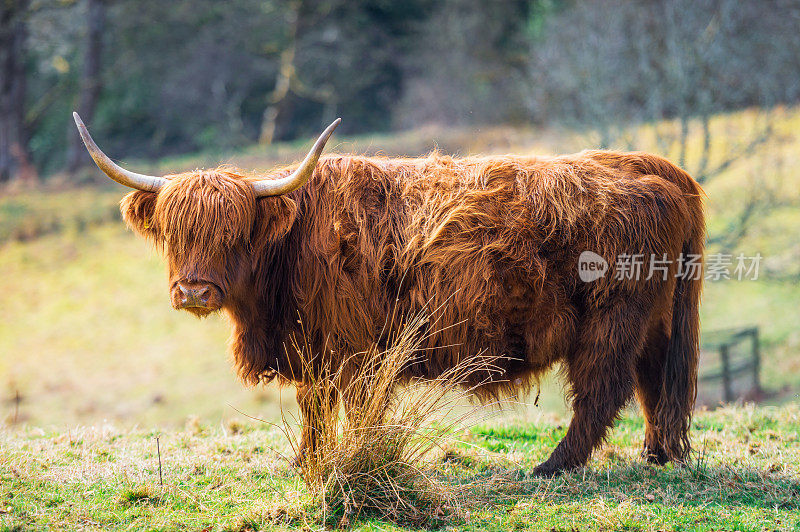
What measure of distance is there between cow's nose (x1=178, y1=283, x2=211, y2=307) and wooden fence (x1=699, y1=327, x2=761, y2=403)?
8.06 m

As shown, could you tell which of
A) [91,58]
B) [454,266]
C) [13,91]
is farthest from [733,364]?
[13,91]

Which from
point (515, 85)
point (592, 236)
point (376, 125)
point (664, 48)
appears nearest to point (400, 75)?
point (376, 125)

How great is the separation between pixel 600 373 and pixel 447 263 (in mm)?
1074

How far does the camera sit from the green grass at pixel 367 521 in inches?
129

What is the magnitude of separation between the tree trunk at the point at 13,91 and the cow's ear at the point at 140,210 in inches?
668

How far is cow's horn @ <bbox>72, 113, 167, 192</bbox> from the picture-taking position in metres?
3.77

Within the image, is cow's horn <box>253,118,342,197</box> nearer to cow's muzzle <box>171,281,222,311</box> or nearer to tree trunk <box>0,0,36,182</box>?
cow's muzzle <box>171,281,222,311</box>

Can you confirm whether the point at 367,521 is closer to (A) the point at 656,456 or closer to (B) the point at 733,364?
(A) the point at 656,456

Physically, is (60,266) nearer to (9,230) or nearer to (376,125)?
(9,230)

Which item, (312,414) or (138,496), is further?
(312,414)

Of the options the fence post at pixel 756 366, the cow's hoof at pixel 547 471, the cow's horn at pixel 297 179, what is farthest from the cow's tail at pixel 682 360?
the fence post at pixel 756 366

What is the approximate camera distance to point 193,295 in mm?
3576

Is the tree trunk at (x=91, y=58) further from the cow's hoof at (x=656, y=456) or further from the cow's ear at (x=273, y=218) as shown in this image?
the cow's hoof at (x=656, y=456)

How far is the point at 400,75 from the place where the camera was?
1054 inches
